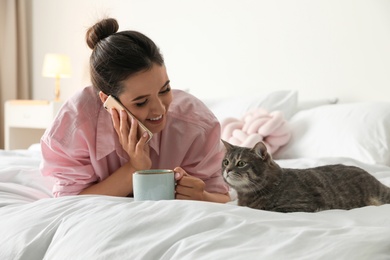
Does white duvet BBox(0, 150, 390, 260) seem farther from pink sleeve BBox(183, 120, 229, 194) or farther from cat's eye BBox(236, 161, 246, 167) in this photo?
pink sleeve BBox(183, 120, 229, 194)

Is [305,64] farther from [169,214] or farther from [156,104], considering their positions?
[169,214]

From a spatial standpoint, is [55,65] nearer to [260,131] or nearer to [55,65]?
[55,65]

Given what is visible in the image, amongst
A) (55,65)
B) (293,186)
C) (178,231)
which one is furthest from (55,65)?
(178,231)

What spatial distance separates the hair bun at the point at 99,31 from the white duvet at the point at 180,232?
60 cm

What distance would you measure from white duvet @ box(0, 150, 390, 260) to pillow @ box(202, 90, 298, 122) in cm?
157

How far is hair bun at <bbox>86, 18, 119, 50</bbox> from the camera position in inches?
64.1

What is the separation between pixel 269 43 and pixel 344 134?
103 cm

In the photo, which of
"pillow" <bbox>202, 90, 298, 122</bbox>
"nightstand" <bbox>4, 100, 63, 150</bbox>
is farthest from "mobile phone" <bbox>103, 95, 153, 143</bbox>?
"nightstand" <bbox>4, 100, 63, 150</bbox>

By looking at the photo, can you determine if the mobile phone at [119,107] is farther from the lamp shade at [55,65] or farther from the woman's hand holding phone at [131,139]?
the lamp shade at [55,65]

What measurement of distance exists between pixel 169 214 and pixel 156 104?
555mm

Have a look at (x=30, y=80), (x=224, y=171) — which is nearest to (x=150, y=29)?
(x=30, y=80)

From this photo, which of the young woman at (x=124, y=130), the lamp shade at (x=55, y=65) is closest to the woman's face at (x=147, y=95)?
the young woman at (x=124, y=130)

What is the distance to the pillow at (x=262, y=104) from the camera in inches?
109

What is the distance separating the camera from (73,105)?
1602mm
